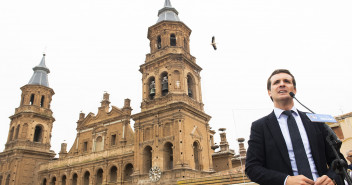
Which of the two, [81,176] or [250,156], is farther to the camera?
[81,176]

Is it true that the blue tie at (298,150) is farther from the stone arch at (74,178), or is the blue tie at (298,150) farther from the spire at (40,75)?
the spire at (40,75)

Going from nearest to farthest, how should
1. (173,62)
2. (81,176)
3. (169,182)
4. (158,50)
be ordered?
(169,182)
(173,62)
(158,50)
(81,176)

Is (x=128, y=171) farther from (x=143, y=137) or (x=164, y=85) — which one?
(x=164, y=85)

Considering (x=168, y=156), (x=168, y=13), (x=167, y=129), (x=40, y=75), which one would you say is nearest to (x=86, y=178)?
(x=168, y=156)

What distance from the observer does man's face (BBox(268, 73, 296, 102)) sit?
273cm

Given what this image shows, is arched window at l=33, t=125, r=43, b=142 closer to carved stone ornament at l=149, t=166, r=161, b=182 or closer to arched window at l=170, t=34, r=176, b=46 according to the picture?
carved stone ornament at l=149, t=166, r=161, b=182

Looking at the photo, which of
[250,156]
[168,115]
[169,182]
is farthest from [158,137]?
[250,156]

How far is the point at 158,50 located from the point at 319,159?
75.9ft

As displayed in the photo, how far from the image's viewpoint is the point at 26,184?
30.7 m

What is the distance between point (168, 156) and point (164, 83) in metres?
6.06

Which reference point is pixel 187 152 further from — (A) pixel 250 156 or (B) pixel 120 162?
(A) pixel 250 156

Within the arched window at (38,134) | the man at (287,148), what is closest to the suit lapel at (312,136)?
the man at (287,148)

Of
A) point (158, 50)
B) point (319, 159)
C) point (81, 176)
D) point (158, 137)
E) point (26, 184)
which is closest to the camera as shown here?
point (319, 159)

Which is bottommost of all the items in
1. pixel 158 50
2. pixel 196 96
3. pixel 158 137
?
pixel 158 137
